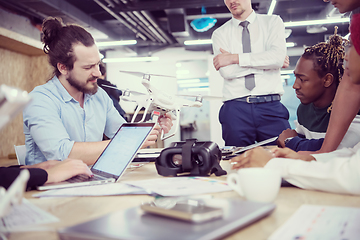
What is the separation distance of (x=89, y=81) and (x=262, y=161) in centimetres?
115

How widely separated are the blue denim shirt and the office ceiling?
174 inches

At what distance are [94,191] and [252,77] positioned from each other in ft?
5.12

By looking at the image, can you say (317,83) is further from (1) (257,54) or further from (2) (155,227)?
(2) (155,227)

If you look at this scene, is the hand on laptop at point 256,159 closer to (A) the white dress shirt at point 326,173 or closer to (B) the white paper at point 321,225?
(A) the white dress shirt at point 326,173

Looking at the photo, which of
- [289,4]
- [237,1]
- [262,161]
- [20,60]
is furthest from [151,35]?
[262,161]

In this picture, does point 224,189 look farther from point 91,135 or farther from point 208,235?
point 91,135

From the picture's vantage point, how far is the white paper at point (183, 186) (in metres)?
0.74

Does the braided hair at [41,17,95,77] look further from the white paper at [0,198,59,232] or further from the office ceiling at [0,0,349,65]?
the office ceiling at [0,0,349,65]

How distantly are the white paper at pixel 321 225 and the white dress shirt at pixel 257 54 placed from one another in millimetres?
1557

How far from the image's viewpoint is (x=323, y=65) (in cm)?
→ 178

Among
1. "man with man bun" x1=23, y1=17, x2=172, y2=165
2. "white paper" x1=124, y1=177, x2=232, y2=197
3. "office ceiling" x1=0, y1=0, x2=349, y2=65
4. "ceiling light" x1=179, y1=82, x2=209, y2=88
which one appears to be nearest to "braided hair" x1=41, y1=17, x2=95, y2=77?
"man with man bun" x1=23, y1=17, x2=172, y2=165

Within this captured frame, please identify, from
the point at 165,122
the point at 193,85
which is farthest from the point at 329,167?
the point at 193,85

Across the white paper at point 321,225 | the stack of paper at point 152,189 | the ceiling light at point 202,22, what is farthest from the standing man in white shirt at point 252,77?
the ceiling light at point 202,22

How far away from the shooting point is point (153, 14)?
7.53 metres
